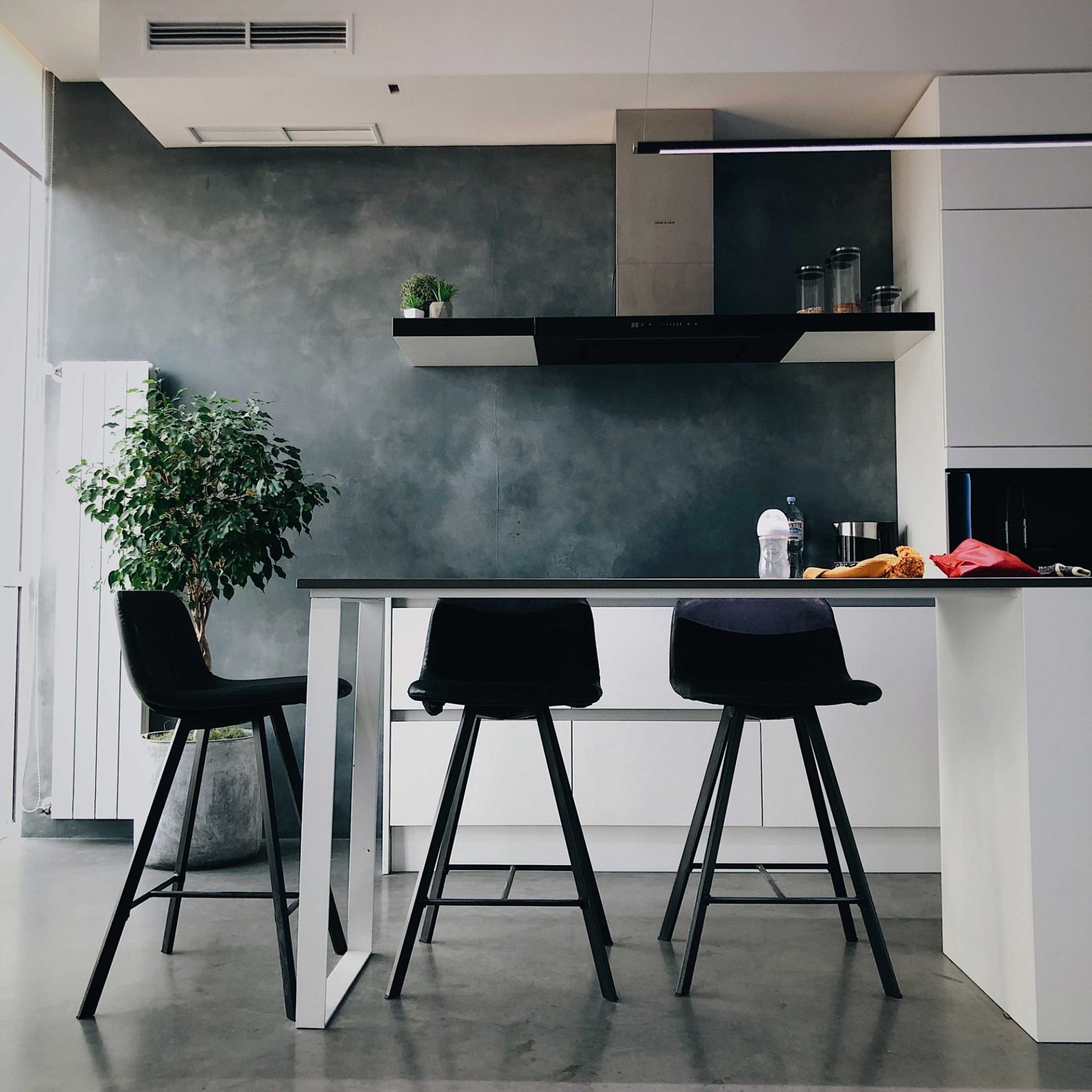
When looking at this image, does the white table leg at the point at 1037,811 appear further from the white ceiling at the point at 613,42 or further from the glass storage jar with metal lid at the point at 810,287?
the white ceiling at the point at 613,42

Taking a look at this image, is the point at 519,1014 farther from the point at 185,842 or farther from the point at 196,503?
the point at 196,503

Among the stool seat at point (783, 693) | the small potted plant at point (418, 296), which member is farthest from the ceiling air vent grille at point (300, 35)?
the stool seat at point (783, 693)

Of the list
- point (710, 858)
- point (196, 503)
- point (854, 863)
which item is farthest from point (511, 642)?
point (196, 503)

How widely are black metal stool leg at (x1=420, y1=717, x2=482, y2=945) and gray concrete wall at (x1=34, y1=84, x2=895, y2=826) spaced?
142 cm

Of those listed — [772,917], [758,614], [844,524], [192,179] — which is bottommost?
[772,917]

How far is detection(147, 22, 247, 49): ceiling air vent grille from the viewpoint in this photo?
11.4 feet

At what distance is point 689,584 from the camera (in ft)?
6.47

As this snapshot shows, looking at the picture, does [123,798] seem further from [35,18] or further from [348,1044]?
[35,18]

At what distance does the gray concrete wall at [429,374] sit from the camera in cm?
397

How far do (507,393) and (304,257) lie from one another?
103 cm

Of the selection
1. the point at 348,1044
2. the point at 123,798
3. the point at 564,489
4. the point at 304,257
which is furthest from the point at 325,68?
the point at 348,1044

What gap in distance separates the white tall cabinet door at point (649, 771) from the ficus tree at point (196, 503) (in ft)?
4.24

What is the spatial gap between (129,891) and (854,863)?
164 centimetres

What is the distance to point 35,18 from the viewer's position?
142 inches
